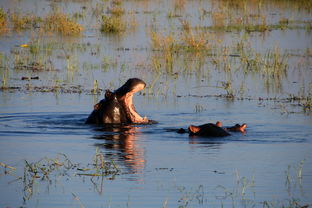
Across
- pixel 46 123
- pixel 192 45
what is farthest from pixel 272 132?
pixel 192 45

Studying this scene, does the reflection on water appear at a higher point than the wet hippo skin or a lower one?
lower

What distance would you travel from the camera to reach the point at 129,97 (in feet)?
36.0

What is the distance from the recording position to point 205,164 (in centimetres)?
830

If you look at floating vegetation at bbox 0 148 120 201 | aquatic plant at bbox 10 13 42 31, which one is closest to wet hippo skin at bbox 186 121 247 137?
floating vegetation at bbox 0 148 120 201

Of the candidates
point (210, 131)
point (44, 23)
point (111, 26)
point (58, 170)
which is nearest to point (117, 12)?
point (44, 23)

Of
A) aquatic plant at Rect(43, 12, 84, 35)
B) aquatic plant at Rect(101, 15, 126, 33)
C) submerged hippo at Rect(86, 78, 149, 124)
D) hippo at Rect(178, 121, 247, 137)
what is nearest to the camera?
hippo at Rect(178, 121, 247, 137)

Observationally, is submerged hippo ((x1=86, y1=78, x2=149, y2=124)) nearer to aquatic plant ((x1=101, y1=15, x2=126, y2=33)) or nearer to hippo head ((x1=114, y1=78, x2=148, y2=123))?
hippo head ((x1=114, y1=78, x2=148, y2=123))

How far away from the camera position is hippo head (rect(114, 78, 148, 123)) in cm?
1050

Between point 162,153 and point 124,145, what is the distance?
747 millimetres

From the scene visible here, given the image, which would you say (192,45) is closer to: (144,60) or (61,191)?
(144,60)

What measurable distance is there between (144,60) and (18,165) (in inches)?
350

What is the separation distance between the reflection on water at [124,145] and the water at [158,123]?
0.05 feet

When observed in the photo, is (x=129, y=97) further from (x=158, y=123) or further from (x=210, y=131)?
(x=210, y=131)

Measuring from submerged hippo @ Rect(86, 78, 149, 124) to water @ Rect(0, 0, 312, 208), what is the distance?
0.17 m
